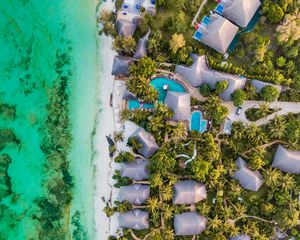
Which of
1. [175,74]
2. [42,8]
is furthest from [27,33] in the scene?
[175,74]

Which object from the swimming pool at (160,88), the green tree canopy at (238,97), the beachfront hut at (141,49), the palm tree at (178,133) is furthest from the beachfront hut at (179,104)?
the beachfront hut at (141,49)

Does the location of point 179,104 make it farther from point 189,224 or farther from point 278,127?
point 189,224

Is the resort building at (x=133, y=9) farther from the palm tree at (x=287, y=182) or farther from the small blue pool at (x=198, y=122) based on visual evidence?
the palm tree at (x=287, y=182)

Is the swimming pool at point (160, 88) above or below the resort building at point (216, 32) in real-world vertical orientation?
below

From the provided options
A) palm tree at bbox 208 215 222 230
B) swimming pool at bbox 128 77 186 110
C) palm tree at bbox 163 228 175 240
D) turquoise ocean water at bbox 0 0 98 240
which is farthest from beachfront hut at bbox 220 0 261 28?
palm tree at bbox 163 228 175 240

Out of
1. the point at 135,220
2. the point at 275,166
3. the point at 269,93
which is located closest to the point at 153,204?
the point at 135,220

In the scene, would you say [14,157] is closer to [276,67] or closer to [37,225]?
[37,225]
